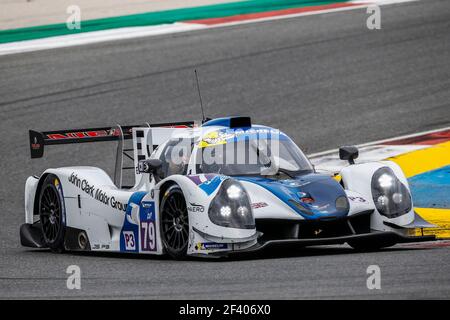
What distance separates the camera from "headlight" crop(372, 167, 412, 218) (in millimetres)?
9961

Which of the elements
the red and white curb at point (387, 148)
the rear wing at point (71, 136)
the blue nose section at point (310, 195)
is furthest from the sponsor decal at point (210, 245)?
the red and white curb at point (387, 148)

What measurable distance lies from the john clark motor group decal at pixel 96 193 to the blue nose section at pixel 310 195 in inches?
54.9

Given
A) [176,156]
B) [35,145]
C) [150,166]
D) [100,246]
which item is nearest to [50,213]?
[35,145]

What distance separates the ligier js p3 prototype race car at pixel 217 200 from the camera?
939 centimetres

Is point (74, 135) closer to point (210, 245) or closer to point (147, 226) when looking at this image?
point (147, 226)

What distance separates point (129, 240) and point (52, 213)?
1561mm

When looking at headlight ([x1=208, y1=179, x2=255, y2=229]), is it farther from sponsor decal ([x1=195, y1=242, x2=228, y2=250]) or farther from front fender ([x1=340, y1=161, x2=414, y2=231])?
front fender ([x1=340, y1=161, x2=414, y2=231])

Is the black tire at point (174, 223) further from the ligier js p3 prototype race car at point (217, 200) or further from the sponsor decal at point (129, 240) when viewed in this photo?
the sponsor decal at point (129, 240)

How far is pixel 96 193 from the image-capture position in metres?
11.1

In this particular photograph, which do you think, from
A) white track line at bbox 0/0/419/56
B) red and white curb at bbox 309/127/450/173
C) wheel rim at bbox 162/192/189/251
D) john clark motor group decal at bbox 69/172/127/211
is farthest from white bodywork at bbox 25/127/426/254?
white track line at bbox 0/0/419/56

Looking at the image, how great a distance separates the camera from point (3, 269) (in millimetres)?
9906
